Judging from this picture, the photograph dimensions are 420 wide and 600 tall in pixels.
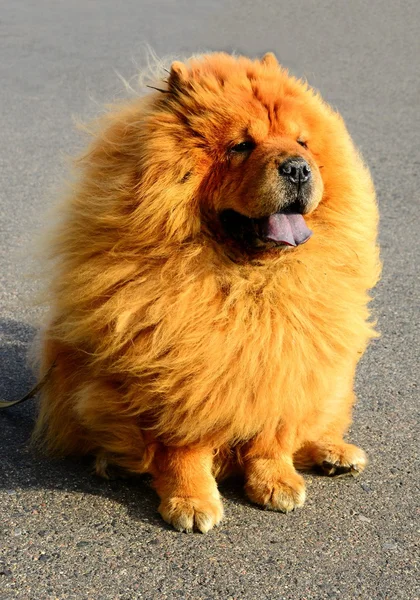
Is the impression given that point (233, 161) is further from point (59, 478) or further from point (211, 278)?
point (59, 478)

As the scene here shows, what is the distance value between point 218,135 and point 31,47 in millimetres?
10599

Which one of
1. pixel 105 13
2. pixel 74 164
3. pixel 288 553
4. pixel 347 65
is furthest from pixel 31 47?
pixel 288 553

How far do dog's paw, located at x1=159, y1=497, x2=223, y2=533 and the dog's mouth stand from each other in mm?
1017

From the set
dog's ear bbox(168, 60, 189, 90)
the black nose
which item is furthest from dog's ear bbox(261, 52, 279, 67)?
the black nose

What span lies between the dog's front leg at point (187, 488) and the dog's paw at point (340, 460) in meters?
0.58

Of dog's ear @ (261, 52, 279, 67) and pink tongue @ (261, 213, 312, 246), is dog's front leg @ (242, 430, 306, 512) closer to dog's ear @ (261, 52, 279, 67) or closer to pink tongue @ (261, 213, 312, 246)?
pink tongue @ (261, 213, 312, 246)

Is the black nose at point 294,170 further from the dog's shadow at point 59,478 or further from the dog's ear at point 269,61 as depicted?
the dog's shadow at point 59,478

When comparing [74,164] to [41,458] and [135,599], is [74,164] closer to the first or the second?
[41,458]

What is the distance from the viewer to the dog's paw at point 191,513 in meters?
3.31

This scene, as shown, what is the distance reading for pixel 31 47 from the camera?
1302 cm

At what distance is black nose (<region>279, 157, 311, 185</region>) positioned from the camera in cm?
313

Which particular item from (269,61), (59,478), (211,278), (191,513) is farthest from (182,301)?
(269,61)

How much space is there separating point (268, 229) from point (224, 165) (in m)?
0.29

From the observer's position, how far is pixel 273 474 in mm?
3551
